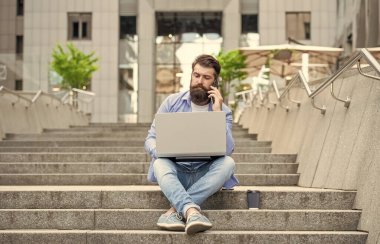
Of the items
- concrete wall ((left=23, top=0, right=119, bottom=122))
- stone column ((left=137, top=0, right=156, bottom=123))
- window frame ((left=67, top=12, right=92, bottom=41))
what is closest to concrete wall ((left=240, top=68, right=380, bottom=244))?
stone column ((left=137, top=0, right=156, bottom=123))

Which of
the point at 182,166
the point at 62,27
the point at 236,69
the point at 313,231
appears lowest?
the point at 313,231

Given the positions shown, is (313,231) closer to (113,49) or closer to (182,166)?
(182,166)

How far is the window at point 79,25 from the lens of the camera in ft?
126

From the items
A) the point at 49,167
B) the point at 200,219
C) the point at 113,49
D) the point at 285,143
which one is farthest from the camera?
the point at 113,49

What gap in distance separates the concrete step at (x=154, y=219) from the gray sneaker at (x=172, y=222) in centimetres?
33

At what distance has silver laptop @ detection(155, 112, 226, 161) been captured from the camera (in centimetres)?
588

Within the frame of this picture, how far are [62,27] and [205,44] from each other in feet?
25.9

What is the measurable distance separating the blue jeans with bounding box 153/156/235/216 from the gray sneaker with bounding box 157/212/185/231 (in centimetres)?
7

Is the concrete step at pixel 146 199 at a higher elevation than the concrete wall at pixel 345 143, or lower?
lower

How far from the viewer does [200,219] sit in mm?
5504

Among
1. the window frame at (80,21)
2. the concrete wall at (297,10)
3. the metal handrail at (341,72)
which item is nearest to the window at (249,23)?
the concrete wall at (297,10)

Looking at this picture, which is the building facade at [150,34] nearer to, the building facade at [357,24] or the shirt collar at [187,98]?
the building facade at [357,24]

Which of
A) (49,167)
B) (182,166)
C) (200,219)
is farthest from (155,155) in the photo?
(49,167)

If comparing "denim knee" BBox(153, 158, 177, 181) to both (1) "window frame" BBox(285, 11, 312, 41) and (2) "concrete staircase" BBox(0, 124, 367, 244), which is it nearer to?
(2) "concrete staircase" BBox(0, 124, 367, 244)
